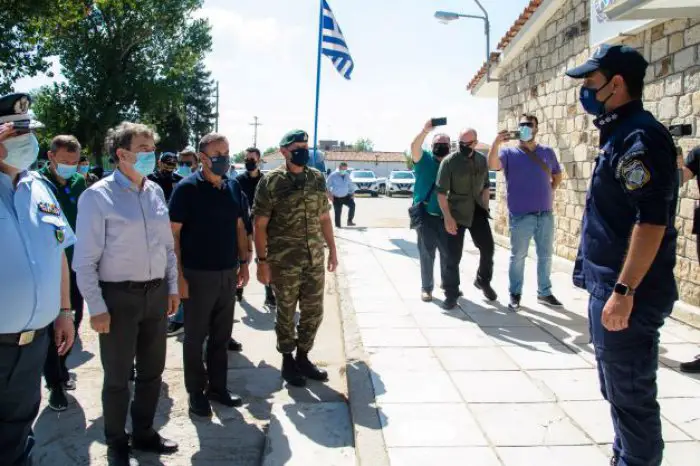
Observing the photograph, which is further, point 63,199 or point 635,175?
point 63,199

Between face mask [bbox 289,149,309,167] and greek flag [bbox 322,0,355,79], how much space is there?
21.5 ft

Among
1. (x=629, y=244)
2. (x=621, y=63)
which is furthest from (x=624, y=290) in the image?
(x=621, y=63)

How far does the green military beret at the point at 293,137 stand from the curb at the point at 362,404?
175cm

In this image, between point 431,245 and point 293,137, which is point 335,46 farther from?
point 293,137

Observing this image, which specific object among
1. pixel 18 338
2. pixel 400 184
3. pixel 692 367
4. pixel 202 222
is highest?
pixel 400 184

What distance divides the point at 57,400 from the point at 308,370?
5.77 feet

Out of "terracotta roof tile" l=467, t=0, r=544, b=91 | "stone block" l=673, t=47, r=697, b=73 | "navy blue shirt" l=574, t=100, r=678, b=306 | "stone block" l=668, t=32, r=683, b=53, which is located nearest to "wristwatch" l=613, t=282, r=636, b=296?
"navy blue shirt" l=574, t=100, r=678, b=306

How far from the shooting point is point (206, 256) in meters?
3.68

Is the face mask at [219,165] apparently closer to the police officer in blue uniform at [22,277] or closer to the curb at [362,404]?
the police officer in blue uniform at [22,277]

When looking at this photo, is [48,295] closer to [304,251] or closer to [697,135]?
[304,251]

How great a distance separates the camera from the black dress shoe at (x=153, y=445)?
10.8ft

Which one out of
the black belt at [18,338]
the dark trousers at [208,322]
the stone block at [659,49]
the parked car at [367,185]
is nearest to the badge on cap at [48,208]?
the black belt at [18,338]

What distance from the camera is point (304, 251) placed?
163 inches

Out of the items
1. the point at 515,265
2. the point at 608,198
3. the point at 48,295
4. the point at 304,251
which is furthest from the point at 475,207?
the point at 48,295
